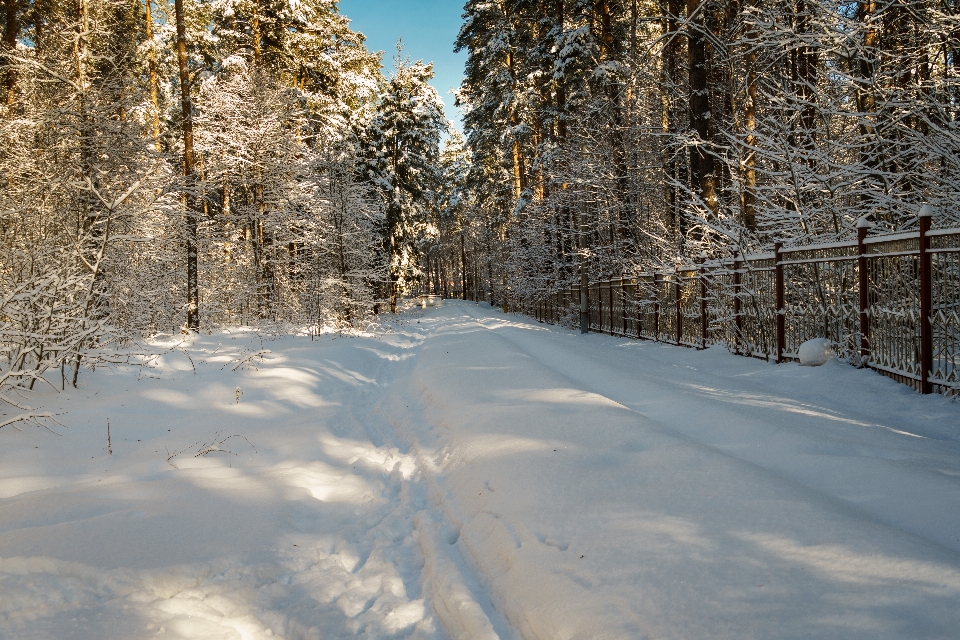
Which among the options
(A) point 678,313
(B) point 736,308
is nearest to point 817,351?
(B) point 736,308

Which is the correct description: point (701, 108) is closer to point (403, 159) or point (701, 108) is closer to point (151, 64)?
point (151, 64)

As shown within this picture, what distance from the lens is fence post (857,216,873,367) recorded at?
23.2 feet

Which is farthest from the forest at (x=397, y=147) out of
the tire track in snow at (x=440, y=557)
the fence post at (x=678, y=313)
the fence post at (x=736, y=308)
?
the tire track in snow at (x=440, y=557)

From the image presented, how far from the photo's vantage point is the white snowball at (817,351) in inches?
305

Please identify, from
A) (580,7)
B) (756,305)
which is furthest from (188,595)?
(580,7)

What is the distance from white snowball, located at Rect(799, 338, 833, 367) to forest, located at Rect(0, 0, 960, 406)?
6.14ft

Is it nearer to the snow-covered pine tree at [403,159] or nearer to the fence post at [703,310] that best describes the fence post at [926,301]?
the fence post at [703,310]

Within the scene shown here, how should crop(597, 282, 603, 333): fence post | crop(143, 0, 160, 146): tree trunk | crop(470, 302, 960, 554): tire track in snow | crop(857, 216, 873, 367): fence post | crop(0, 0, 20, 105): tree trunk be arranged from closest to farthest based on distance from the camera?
crop(470, 302, 960, 554): tire track in snow → crop(857, 216, 873, 367): fence post → crop(0, 0, 20, 105): tree trunk → crop(597, 282, 603, 333): fence post → crop(143, 0, 160, 146): tree trunk

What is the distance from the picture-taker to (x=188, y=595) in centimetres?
280

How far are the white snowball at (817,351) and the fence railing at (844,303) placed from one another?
213mm

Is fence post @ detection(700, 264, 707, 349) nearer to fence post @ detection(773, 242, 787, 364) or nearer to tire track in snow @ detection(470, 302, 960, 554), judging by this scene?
fence post @ detection(773, 242, 787, 364)

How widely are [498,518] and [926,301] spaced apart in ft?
18.8

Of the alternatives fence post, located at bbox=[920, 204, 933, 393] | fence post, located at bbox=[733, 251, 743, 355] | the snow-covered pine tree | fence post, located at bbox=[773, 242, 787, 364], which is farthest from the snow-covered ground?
the snow-covered pine tree

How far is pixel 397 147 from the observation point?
105 feet
